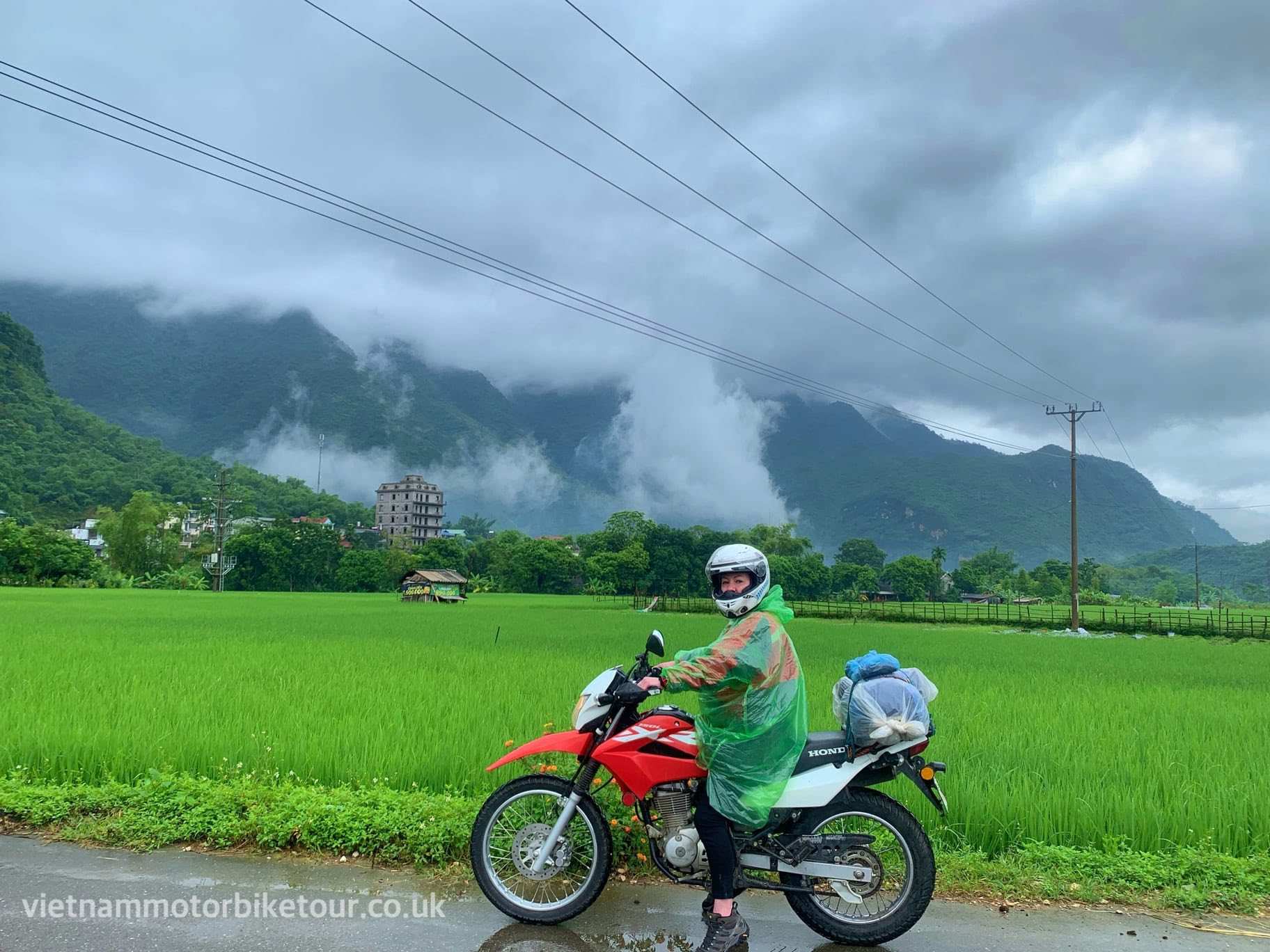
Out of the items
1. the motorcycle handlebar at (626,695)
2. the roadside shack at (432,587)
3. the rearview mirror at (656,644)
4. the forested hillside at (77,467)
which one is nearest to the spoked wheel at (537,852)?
the motorcycle handlebar at (626,695)

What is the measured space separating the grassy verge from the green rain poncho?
4.10 ft

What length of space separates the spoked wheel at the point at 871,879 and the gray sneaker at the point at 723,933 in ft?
1.09

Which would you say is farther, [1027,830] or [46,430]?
[46,430]

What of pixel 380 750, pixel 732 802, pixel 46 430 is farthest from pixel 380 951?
pixel 46 430

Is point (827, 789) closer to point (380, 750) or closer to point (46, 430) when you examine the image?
point (380, 750)

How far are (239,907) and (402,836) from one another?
1009 millimetres

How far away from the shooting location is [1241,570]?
16962 centimetres

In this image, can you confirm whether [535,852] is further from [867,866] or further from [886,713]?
[886,713]

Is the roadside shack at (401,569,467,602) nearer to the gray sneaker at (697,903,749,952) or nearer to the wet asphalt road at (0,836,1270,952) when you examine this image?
the wet asphalt road at (0,836,1270,952)

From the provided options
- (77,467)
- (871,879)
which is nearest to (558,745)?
(871,879)

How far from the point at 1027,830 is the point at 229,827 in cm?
501

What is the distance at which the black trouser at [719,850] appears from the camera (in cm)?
387

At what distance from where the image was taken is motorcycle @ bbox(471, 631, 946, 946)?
13.0ft

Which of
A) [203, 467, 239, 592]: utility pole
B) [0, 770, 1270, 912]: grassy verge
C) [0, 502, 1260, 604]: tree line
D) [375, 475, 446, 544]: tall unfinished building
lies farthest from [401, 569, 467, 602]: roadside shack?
[375, 475, 446, 544]: tall unfinished building
